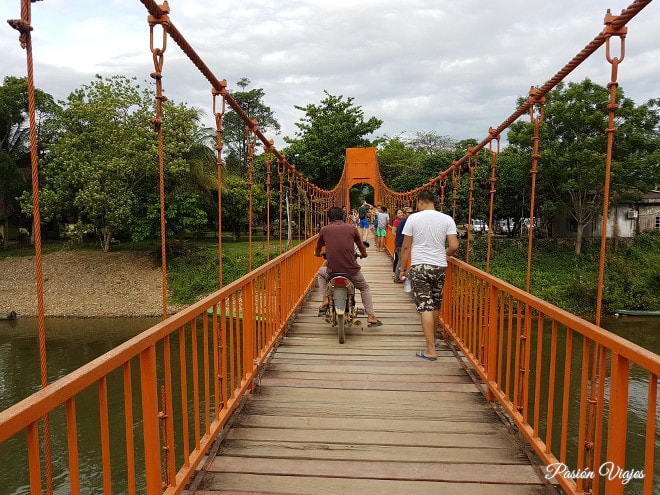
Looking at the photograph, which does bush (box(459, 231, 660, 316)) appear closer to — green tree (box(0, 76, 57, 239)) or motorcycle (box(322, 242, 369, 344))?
motorcycle (box(322, 242, 369, 344))

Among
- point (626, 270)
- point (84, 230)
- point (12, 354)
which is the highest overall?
point (84, 230)

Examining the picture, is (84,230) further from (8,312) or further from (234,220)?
(234,220)

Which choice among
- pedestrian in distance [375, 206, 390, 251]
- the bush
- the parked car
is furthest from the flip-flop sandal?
the parked car

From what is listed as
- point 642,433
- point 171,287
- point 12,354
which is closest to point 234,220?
point 171,287

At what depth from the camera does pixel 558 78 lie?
8.59ft

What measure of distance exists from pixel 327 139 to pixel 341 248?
863 inches

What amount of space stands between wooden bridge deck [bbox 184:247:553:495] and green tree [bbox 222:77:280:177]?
96.7 feet

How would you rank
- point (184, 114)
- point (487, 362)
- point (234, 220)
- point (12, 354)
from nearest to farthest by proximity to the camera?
1. point (487, 362)
2. point (12, 354)
3. point (184, 114)
4. point (234, 220)

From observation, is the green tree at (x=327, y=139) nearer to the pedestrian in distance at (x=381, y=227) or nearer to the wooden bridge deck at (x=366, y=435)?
the pedestrian in distance at (x=381, y=227)

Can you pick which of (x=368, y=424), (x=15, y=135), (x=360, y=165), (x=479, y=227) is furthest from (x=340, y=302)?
(x=479, y=227)

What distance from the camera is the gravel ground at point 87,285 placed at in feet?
56.6

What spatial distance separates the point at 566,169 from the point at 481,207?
431cm

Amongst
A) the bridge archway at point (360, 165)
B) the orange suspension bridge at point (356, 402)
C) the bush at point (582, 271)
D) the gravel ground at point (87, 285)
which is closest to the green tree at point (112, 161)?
the gravel ground at point (87, 285)

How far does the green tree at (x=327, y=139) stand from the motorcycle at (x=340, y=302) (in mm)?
20898
